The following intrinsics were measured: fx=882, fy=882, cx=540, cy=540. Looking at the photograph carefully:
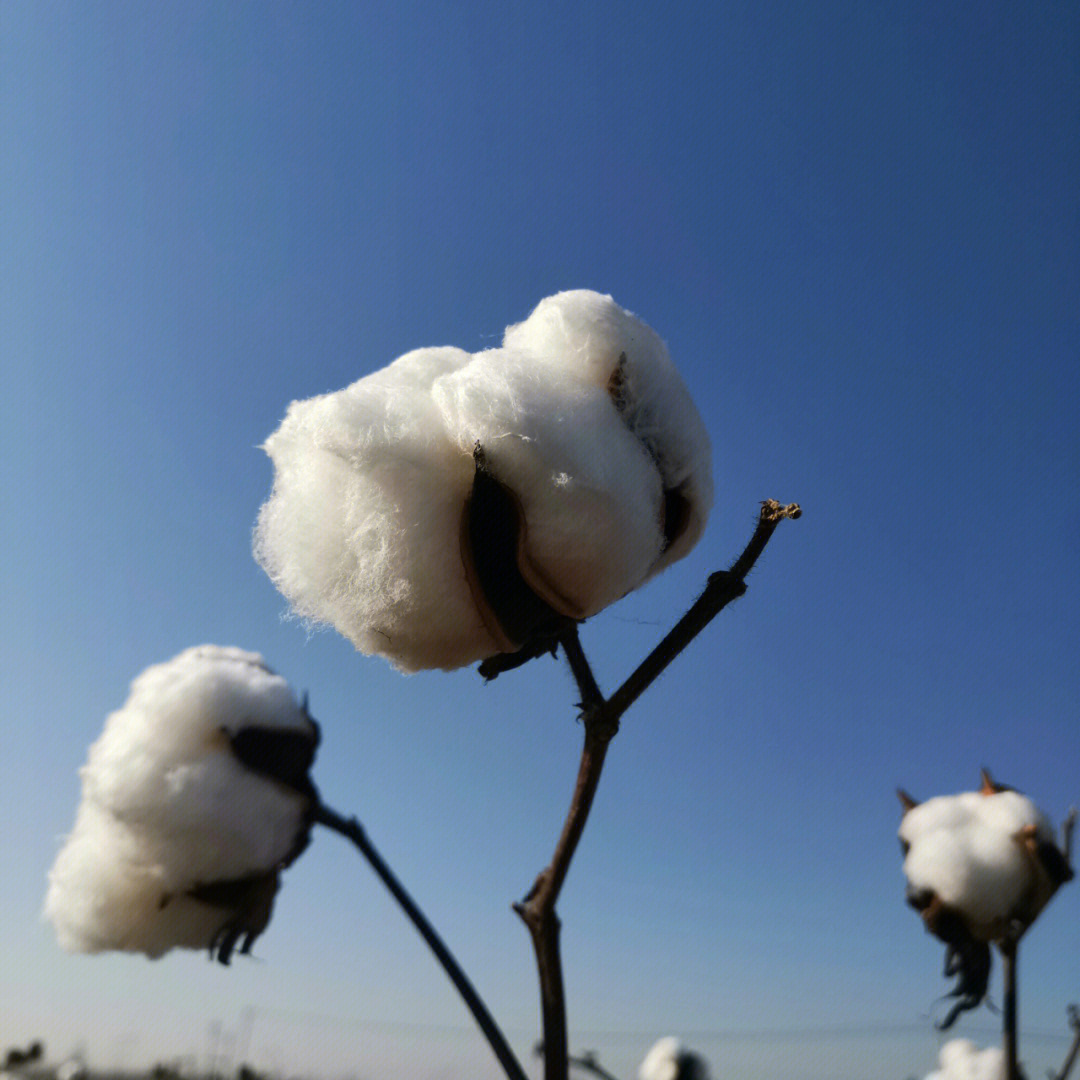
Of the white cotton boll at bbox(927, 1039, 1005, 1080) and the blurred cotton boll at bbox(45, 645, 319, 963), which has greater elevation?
the blurred cotton boll at bbox(45, 645, 319, 963)

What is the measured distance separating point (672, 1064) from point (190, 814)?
13.5ft

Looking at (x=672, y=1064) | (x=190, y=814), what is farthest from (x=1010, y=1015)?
(x=672, y=1064)

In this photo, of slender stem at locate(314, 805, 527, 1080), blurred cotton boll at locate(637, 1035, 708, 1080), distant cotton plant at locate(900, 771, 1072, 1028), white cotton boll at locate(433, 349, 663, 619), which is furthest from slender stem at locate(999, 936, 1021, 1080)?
blurred cotton boll at locate(637, 1035, 708, 1080)

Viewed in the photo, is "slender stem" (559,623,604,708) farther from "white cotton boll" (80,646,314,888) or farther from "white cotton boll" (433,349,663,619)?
"white cotton boll" (80,646,314,888)

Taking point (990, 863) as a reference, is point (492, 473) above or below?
above

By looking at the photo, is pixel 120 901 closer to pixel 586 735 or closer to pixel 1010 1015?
pixel 586 735

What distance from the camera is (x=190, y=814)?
1.26 metres

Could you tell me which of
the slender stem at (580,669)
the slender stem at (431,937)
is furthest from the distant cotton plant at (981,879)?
the slender stem at (580,669)

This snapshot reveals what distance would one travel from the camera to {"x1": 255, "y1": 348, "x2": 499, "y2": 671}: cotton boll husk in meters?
0.92

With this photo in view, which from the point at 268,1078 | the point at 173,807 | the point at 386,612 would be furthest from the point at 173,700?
the point at 268,1078

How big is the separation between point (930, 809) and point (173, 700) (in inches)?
72.2

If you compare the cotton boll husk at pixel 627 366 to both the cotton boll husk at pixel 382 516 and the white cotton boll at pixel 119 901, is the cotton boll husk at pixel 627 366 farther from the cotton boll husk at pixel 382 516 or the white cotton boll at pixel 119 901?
the white cotton boll at pixel 119 901

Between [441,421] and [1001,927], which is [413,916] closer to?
[441,421]

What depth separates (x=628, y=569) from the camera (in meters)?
0.94
